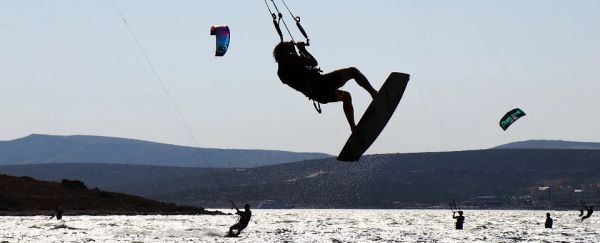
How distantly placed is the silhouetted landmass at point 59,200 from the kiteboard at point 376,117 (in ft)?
354

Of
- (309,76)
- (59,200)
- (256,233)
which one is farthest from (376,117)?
(59,200)

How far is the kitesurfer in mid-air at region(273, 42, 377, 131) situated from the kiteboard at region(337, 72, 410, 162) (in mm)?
981

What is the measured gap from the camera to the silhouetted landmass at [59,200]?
125 meters

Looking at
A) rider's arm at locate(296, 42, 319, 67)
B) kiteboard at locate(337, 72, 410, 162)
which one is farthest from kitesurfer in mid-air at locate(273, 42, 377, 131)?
kiteboard at locate(337, 72, 410, 162)

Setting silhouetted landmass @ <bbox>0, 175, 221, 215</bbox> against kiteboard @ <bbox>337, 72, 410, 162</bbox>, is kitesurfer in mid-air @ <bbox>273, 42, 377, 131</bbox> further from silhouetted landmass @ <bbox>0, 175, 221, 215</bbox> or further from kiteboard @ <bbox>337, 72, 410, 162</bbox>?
silhouetted landmass @ <bbox>0, 175, 221, 215</bbox>

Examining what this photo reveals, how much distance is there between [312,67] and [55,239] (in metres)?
45.4

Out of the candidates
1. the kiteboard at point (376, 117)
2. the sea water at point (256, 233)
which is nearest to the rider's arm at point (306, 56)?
the kiteboard at point (376, 117)

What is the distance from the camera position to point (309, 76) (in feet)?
54.9

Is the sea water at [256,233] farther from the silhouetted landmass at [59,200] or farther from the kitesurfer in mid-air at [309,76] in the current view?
the kitesurfer in mid-air at [309,76]

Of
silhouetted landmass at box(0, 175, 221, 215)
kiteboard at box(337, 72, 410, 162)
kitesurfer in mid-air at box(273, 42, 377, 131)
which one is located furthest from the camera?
silhouetted landmass at box(0, 175, 221, 215)

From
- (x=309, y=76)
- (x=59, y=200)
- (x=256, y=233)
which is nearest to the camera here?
(x=309, y=76)

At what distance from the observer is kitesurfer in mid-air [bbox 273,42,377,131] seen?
16625 mm

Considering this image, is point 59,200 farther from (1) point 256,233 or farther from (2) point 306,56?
(2) point 306,56

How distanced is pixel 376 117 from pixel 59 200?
11965 cm
